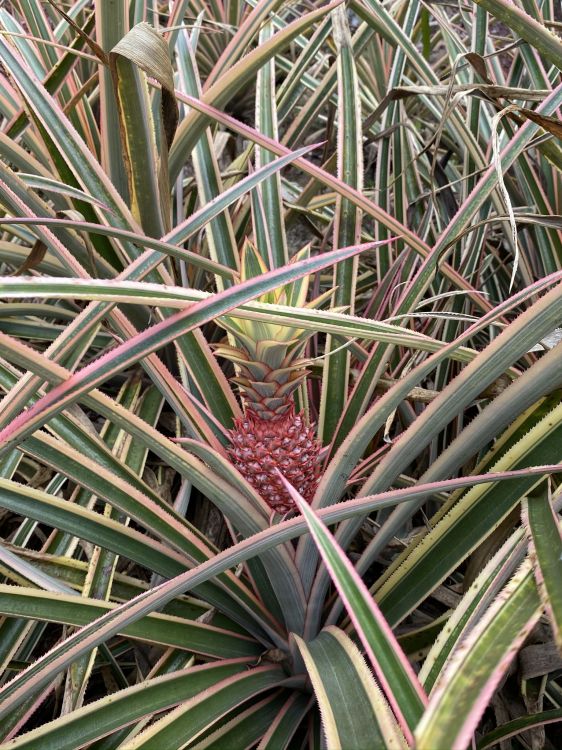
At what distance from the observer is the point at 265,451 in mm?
685

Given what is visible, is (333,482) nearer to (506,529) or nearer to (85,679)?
(506,529)

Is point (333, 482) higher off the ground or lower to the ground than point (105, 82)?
lower

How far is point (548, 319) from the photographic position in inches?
23.2

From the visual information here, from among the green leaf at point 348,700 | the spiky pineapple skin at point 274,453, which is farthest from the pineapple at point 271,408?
the green leaf at point 348,700

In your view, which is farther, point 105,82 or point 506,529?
point 105,82

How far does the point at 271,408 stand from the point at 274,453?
0.05m

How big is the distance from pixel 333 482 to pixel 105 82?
0.70 meters

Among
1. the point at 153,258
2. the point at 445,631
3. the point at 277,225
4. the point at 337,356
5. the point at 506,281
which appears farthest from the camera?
the point at 506,281

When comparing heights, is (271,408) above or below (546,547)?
above

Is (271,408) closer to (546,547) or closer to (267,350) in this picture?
(267,350)

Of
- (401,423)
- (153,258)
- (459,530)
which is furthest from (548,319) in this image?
(401,423)

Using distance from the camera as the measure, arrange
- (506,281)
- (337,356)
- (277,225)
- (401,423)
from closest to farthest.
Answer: (337,356)
(277,225)
(401,423)
(506,281)

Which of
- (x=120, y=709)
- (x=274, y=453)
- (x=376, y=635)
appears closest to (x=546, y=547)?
(x=376, y=635)

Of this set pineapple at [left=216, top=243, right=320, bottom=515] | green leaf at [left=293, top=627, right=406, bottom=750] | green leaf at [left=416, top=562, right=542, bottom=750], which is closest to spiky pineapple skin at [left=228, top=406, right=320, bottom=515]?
pineapple at [left=216, top=243, right=320, bottom=515]
